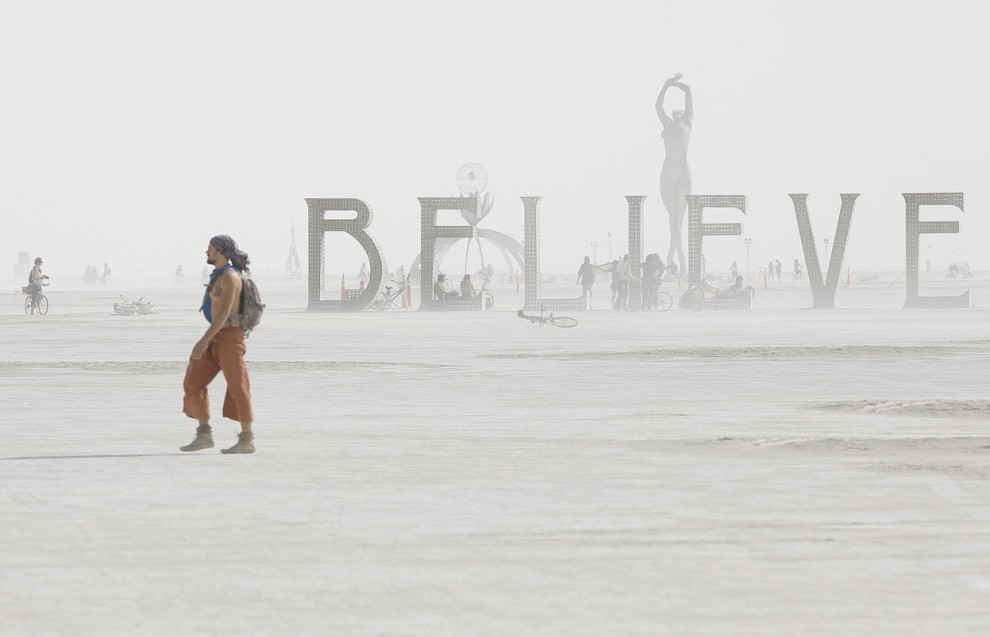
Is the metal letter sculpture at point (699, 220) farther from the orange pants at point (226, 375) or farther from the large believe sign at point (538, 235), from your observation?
the orange pants at point (226, 375)

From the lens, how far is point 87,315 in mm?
44156

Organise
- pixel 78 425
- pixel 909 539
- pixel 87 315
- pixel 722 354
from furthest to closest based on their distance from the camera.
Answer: pixel 87 315 < pixel 722 354 < pixel 78 425 < pixel 909 539

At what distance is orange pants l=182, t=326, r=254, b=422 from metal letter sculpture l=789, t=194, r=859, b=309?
3790 centimetres

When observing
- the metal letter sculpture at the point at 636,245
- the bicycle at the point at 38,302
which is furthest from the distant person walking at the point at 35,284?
the metal letter sculpture at the point at 636,245

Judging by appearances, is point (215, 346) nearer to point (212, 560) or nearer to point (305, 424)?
point (305, 424)

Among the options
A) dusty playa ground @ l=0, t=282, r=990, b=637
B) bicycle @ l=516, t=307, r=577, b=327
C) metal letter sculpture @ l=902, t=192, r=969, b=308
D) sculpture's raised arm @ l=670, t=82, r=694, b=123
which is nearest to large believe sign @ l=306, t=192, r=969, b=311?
metal letter sculpture @ l=902, t=192, r=969, b=308

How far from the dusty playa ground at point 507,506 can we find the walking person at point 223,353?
0.94 ft

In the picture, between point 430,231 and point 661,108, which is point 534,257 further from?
point 661,108

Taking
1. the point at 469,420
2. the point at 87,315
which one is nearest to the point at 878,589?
the point at 469,420

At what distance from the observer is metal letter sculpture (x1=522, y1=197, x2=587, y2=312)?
4675cm

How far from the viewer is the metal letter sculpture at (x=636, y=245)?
47.3 metres

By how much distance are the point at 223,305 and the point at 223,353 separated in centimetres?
34

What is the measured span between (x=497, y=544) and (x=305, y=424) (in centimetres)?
615

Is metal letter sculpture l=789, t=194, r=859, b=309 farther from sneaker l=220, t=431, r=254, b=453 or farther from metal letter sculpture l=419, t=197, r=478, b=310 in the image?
sneaker l=220, t=431, r=254, b=453
